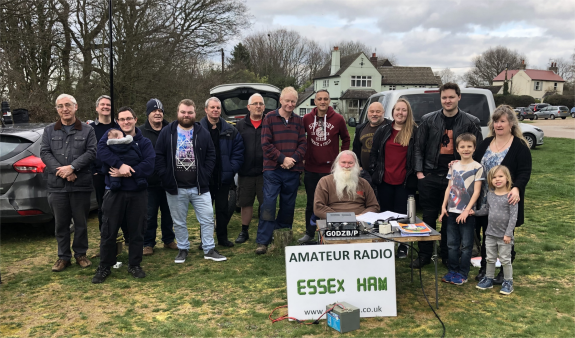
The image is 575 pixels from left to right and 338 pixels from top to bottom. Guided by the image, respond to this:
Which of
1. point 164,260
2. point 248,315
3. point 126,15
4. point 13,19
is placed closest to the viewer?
point 248,315

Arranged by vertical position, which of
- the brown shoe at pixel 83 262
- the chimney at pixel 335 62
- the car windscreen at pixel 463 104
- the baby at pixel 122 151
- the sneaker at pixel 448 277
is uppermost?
the chimney at pixel 335 62

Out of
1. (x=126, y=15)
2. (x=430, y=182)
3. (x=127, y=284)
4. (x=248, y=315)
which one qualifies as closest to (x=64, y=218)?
(x=127, y=284)

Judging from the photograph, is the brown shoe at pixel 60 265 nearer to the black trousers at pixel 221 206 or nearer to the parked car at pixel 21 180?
the parked car at pixel 21 180

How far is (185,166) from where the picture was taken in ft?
17.2

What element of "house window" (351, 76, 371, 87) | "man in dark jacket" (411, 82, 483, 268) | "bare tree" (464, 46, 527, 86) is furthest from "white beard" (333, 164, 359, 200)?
"bare tree" (464, 46, 527, 86)

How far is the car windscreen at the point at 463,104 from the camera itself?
6.90 meters

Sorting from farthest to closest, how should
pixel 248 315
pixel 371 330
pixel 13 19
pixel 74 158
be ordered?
pixel 13 19 → pixel 74 158 → pixel 248 315 → pixel 371 330

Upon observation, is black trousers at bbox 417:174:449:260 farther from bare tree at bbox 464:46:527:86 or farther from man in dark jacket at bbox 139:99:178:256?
bare tree at bbox 464:46:527:86

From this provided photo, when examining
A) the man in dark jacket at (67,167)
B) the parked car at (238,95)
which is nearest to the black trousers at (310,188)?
the man in dark jacket at (67,167)

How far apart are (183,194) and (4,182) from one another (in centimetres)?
242

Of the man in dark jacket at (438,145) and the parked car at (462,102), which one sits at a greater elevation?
the parked car at (462,102)

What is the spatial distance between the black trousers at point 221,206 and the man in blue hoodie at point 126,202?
1.24 metres

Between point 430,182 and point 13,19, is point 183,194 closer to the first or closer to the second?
point 430,182

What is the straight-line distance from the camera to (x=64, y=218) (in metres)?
5.03
